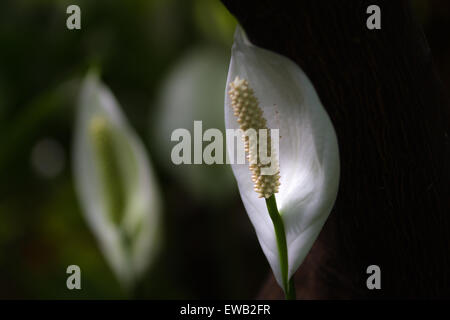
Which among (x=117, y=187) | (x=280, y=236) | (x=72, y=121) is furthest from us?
(x=72, y=121)

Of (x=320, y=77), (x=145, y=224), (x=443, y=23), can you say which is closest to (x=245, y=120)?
(x=320, y=77)

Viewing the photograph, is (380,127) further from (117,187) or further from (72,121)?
(72,121)

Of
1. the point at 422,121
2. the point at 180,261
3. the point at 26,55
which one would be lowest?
the point at 180,261

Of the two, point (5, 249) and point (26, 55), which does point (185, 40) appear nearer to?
point (26, 55)

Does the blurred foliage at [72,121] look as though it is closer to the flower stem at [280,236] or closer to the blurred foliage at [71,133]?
the blurred foliage at [71,133]

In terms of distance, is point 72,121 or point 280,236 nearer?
point 280,236

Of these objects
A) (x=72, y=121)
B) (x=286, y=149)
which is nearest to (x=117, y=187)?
(x=286, y=149)

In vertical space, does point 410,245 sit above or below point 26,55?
below
